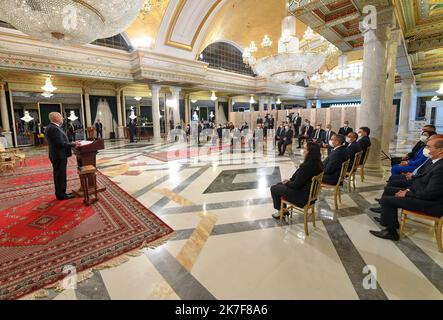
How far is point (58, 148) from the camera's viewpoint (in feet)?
12.7

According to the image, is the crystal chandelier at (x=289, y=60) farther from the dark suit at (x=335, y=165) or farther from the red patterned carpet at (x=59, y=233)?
the red patterned carpet at (x=59, y=233)

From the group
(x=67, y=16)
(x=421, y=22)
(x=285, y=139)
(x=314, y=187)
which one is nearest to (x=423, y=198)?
(x=314, y=187)

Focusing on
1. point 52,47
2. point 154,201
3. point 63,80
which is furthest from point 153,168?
point 63,80

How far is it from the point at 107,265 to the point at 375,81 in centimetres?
601

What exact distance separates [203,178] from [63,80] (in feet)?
40.5

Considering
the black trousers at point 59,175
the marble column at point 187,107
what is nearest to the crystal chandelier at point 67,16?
the black trousers at point 59,175

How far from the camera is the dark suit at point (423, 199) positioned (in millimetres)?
2309

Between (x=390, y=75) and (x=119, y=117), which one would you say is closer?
(x=390, y=75)

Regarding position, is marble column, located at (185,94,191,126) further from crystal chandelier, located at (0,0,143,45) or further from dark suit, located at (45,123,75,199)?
dark suit, located at (45,123,75,199)

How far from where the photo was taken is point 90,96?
14391mm

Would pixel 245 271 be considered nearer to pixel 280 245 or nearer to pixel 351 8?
pixel 280 245

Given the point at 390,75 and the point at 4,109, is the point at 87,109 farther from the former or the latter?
the point at 390,75

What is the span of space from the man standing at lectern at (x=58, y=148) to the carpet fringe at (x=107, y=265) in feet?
8.03

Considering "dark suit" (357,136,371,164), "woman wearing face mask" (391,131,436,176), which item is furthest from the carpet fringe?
"dark suit" (357,136,371,164)
